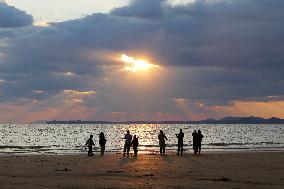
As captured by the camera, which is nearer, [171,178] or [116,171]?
[171,178]

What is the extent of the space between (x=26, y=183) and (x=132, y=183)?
14.2 feet

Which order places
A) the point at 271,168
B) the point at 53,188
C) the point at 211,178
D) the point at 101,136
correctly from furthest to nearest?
the point at 101,136, the point at 271,168, the point at 211,178, the point at 53,188

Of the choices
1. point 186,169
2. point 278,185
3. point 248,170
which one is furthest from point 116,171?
point 278,185

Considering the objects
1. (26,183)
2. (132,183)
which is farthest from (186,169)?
(26,183)

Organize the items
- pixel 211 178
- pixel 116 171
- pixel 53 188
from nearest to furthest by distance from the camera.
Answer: pixel 53 188, pixel 211 178, pixel 116 171

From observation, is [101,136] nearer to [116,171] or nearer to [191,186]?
[116,171]

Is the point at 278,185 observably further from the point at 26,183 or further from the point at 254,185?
the point at 26,183

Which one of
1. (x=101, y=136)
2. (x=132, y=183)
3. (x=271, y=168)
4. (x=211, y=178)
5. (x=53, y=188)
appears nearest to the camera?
(x=53, y=188)

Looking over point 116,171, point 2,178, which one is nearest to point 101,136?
point 116,171

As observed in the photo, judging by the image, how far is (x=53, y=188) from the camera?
16.8m

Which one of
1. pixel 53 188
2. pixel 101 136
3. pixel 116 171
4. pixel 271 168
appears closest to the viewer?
pixel 53 188

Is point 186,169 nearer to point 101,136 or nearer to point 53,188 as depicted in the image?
point 53,188

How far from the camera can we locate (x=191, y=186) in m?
17.1

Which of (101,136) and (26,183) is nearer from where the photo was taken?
(26,183)
